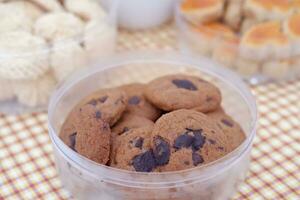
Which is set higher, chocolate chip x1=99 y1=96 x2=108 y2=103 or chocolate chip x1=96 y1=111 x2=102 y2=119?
chocolate chip x1=96 y1=111 x2=102 y2=119

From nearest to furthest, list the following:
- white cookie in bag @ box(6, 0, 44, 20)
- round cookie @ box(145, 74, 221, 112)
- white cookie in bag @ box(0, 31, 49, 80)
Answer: round cookie @ box(145, 74, 221, 112), white cookie in bag @ box(0, 31, 49, 80), white cookie in bag @ box(6, 0, 44, 20)

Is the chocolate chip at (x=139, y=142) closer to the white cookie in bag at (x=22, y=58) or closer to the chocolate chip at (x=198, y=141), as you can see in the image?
the chocolate chip at (x=198, y=141)

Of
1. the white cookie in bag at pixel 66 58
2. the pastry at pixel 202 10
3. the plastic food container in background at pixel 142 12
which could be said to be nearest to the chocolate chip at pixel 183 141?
the white cookie in bag at pixel 66 58

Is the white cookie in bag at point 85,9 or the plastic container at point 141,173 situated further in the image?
the white cookie in bag at point 85,9

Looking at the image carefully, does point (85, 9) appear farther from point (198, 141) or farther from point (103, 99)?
point (198, 141)

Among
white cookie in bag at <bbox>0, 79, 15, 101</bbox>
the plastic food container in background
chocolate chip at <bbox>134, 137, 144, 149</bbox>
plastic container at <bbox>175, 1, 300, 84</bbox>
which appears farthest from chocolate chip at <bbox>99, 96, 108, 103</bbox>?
the plastic food container in background

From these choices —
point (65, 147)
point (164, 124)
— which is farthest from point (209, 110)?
point (65, 147)

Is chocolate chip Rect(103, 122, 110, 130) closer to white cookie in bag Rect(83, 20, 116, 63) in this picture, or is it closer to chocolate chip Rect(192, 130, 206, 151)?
chocolate chip Rect(192, 130, 206, 151)
